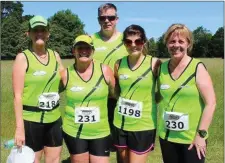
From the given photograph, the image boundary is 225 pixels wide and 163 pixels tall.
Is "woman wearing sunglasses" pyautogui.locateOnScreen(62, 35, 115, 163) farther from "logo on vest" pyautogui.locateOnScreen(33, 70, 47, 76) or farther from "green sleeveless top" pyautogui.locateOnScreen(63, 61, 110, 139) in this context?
"logo on vest" pyautogui.locateOnScreen(33, 70, 47, 76)

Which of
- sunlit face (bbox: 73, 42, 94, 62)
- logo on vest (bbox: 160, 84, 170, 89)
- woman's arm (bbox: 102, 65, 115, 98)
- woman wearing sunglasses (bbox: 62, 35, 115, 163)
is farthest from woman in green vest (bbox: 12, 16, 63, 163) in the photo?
logo on vest (bbox: 160, 84, 170, 89)

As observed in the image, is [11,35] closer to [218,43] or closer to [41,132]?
[218,43]

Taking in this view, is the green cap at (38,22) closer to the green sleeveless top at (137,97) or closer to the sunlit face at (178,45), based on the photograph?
the green sleeveless top at (137,97)

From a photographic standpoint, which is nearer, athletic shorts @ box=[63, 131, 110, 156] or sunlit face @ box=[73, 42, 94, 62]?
sunlit face @ box=[73, 42, 94, 62]

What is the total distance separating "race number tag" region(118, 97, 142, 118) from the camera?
4.07 m

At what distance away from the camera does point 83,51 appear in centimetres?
391

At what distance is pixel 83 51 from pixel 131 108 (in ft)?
→ 2.76

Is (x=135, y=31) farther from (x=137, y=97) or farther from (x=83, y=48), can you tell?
(x=137, y=97)

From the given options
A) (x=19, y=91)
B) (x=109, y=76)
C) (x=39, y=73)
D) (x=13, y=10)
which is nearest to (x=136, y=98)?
(x=109, y=76)

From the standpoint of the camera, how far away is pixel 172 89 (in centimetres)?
360

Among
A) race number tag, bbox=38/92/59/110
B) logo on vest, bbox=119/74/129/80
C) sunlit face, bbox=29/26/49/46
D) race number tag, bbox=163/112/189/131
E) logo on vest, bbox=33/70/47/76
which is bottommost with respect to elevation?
race number tag, bbox=163/112/189/131

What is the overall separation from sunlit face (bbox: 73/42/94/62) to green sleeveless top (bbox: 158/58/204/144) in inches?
32.3

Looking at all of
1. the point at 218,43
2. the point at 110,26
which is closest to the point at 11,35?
the point at 218,43

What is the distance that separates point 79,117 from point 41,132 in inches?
22.6
